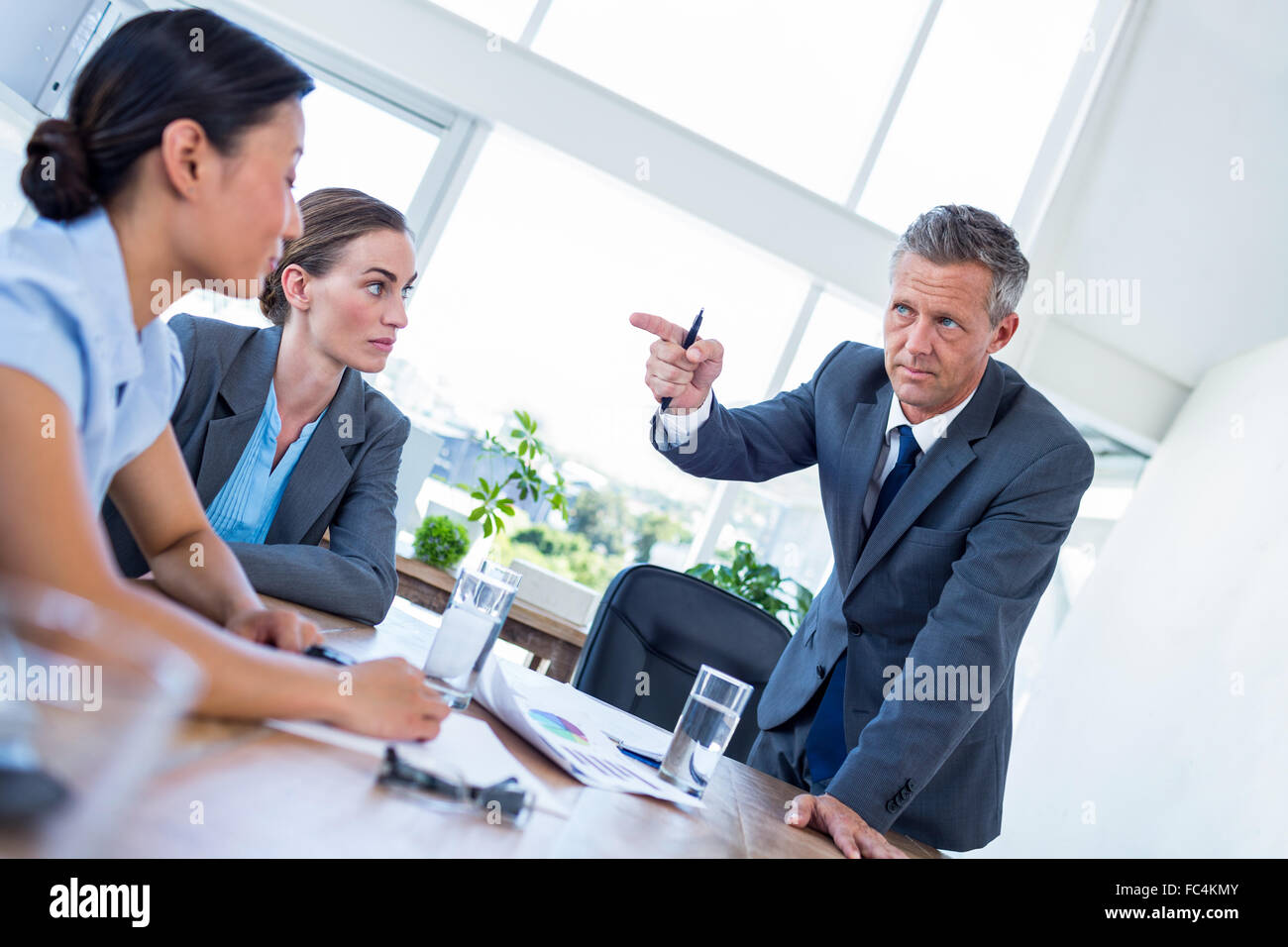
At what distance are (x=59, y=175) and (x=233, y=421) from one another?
737 millimetres

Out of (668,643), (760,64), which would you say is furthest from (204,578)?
(760,64)

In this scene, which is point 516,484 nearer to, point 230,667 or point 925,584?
point 925,584

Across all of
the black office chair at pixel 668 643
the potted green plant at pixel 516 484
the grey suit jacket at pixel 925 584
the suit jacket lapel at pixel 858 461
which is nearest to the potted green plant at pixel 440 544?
the potted green plant at pixel 516 484

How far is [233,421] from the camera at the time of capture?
161cm

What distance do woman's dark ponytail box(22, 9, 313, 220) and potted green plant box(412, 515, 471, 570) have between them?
2.49 meters

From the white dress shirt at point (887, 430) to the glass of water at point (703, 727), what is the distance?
2.55ft

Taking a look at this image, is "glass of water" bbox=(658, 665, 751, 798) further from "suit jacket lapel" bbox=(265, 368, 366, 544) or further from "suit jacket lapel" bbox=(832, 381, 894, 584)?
"suit jacket lapel" bbox=(265, 368, 366, 544)

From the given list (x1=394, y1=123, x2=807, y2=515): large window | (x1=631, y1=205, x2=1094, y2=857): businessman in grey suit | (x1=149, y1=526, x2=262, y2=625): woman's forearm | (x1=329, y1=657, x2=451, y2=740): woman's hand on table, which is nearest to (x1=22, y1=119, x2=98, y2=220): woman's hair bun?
A: (x1=149, y1=526, x2=262, y2=625): woman's forearm

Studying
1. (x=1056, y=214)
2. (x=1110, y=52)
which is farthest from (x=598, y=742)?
(x=1110, y=52)

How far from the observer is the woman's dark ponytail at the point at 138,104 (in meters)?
0.93

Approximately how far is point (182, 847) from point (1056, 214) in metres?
4.44

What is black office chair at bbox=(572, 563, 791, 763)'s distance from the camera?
200 cm

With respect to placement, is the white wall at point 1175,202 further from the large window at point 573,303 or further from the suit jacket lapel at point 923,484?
the suit jacket lapel at point 923,484
